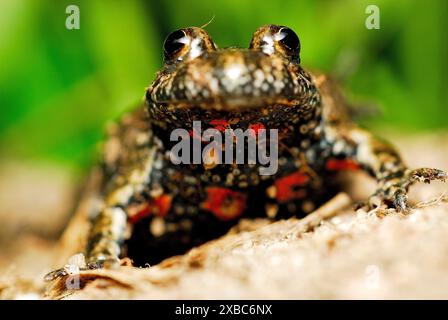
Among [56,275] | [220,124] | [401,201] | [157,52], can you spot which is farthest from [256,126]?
[157,52]

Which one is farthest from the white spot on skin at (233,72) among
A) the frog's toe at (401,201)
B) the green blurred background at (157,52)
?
the green blurred background at (157,52)

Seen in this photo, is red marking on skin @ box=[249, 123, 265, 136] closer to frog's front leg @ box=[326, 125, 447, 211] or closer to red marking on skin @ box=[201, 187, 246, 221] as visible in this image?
red marking on skin @ box=[201, 187, 246, 221]

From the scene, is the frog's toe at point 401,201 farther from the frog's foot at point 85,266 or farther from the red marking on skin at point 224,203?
the frog's foot at point 85,266

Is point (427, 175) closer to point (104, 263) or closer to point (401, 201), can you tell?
point (401, 201)

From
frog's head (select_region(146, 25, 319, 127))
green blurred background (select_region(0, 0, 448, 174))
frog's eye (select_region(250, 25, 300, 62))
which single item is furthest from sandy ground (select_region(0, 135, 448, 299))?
green blurred background (select_region(0, 0, 448, 174))

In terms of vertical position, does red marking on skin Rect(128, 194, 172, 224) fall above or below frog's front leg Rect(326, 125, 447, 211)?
below

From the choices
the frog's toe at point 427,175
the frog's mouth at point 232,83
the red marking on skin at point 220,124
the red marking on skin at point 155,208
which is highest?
the frog's mouth at point 232,83
